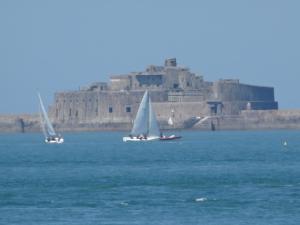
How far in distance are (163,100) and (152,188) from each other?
8386 cm

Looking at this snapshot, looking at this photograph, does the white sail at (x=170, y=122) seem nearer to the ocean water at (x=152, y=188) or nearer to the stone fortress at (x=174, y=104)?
the stone fortress at (x=174, y=104)

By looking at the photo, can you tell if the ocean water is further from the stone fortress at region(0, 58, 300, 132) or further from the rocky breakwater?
the rocky breakwater

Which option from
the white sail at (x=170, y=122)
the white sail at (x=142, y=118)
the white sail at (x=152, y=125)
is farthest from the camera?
the white sail at (x=170, y=122)

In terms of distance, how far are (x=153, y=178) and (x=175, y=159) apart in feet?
50.8

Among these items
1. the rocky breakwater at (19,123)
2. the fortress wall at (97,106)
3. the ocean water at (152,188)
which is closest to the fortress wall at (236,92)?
the fortress wall at (97,106)

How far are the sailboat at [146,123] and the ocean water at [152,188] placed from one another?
18068 mm

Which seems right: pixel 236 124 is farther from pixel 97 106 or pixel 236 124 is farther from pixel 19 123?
pixel 19 123

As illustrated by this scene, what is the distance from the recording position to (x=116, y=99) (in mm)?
130125

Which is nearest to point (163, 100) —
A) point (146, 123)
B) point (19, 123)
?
point (19, 123)

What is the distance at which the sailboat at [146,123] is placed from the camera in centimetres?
9150

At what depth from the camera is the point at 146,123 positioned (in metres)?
92.0

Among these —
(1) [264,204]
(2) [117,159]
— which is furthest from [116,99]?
(1) [264,204]

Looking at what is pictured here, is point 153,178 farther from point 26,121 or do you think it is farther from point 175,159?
point 26,121

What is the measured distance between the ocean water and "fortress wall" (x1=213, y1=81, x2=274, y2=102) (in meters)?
55.6
